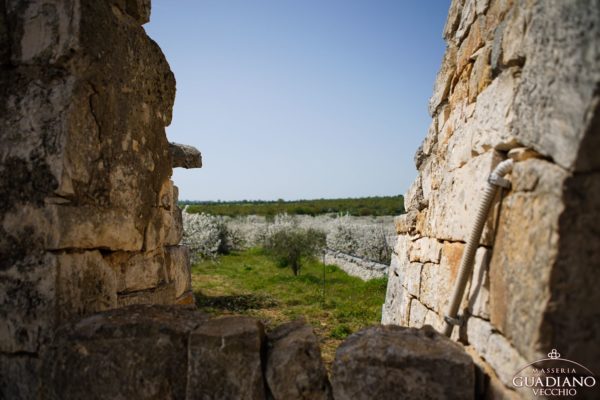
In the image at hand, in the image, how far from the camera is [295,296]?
→ 11461 mm

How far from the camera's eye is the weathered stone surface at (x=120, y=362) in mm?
1863

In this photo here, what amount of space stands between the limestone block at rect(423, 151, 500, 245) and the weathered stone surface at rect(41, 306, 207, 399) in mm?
1500

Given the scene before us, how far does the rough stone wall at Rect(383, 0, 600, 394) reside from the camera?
1.25m

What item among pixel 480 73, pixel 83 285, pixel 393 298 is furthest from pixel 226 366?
pixel 393 298

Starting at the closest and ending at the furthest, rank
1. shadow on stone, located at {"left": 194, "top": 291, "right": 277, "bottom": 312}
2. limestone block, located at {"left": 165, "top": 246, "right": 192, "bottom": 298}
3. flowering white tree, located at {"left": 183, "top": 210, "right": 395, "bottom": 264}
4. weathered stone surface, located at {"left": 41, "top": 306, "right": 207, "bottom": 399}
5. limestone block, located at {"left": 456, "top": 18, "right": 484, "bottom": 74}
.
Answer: weathered stone surface, located at {"left": 41, "top": 306, "right": 207, "bottom": 399} < limestone block, located at {"left": 456, "top": 18, "right": 484, "bottom": 74} < limestone block, located at {"left": 165, "top": 246, "right": 192, "bottom": 298} < shadow on stone, located at {"left": 194, "top": 291, "right": 277, "bottom": 312} < flowering white tree, located at {"left": 183, "top": 210, "right": 395, "bottom": 264}

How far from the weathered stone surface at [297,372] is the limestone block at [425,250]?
4.39 feet

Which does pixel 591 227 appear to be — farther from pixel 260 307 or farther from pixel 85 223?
pixel 260 307

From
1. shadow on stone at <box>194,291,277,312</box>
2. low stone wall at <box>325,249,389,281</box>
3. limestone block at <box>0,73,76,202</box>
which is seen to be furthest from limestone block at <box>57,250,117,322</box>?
low stone wall at <box>325,249,389,281</box>

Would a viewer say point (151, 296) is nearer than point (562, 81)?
No

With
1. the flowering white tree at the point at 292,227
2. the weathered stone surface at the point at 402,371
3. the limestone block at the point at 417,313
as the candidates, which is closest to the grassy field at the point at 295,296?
the flowering white tree at the point at 292,227

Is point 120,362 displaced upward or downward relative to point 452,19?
downward

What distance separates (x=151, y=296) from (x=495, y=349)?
252cm

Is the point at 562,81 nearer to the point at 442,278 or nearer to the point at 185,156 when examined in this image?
the point at 442,278

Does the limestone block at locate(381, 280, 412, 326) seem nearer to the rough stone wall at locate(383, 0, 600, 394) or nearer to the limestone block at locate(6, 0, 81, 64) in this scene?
the rough stone wall at locate(383, 0, 600, 394)
